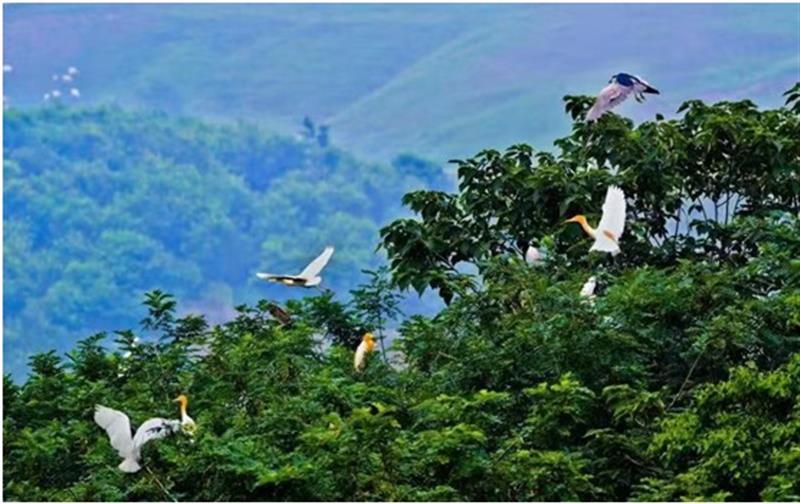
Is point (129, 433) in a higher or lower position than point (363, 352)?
lower

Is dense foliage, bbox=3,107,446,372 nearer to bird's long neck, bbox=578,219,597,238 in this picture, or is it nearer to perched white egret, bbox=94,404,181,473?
bird's long neck, bbox=578,219,597,238

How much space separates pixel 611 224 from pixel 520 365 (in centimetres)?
91

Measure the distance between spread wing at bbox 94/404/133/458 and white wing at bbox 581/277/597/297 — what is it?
121 cm

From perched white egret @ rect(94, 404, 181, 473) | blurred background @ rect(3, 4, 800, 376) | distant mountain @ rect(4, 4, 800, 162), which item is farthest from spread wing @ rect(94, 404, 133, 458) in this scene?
distant mountain @ rect(4, 4, 800, 162)

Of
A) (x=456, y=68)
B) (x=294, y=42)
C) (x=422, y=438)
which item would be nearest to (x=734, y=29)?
(x=456, y=68)

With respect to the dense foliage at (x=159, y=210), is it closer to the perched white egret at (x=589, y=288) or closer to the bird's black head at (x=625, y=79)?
the bird's black head at (x=625, y=79)

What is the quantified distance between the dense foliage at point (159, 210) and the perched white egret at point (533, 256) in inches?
973

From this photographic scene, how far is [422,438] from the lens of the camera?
4.86 metres

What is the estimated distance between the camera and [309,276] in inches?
270

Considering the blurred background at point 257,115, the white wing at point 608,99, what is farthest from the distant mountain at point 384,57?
the white wing at point 608,99

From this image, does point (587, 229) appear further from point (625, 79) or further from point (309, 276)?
point (309, 276)

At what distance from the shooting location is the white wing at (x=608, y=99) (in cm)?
688

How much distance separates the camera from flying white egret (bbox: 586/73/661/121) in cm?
677

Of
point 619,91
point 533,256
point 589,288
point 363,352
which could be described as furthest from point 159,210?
point 589,288
